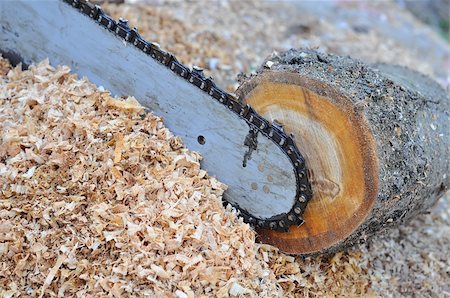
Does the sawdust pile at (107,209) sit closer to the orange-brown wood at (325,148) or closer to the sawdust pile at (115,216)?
the sawdust pile at (115,216)

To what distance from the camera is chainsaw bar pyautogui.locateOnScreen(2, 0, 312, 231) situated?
308 centimetres

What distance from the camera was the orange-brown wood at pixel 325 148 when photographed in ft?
9.70

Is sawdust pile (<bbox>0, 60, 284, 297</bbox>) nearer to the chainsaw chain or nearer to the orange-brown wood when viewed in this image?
the chainsaw chain

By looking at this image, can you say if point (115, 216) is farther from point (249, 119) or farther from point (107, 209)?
point (249, 119)

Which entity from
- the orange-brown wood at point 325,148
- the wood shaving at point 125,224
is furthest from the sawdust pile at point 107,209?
the orange-brown wood at point 325,148

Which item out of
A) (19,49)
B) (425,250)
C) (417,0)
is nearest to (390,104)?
(425,250)

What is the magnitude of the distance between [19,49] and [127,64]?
Result: 0.94 metres

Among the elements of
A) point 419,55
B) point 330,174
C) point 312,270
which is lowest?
point 312,270

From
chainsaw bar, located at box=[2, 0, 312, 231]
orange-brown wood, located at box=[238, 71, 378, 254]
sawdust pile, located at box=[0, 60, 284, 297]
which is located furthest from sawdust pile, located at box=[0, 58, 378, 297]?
orange-brown wood, located at box=[238, 71, 378, 254]

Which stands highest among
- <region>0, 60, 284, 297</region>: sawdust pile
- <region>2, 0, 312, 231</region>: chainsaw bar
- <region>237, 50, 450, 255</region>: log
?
<region>237, 50, 450, 255</region>: log

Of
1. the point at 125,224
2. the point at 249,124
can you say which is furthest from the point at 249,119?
the point at 125,224

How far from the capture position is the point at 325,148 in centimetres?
305

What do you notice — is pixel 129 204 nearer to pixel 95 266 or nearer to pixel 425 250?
pixel 95 266

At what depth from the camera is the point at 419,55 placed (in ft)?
26.3
